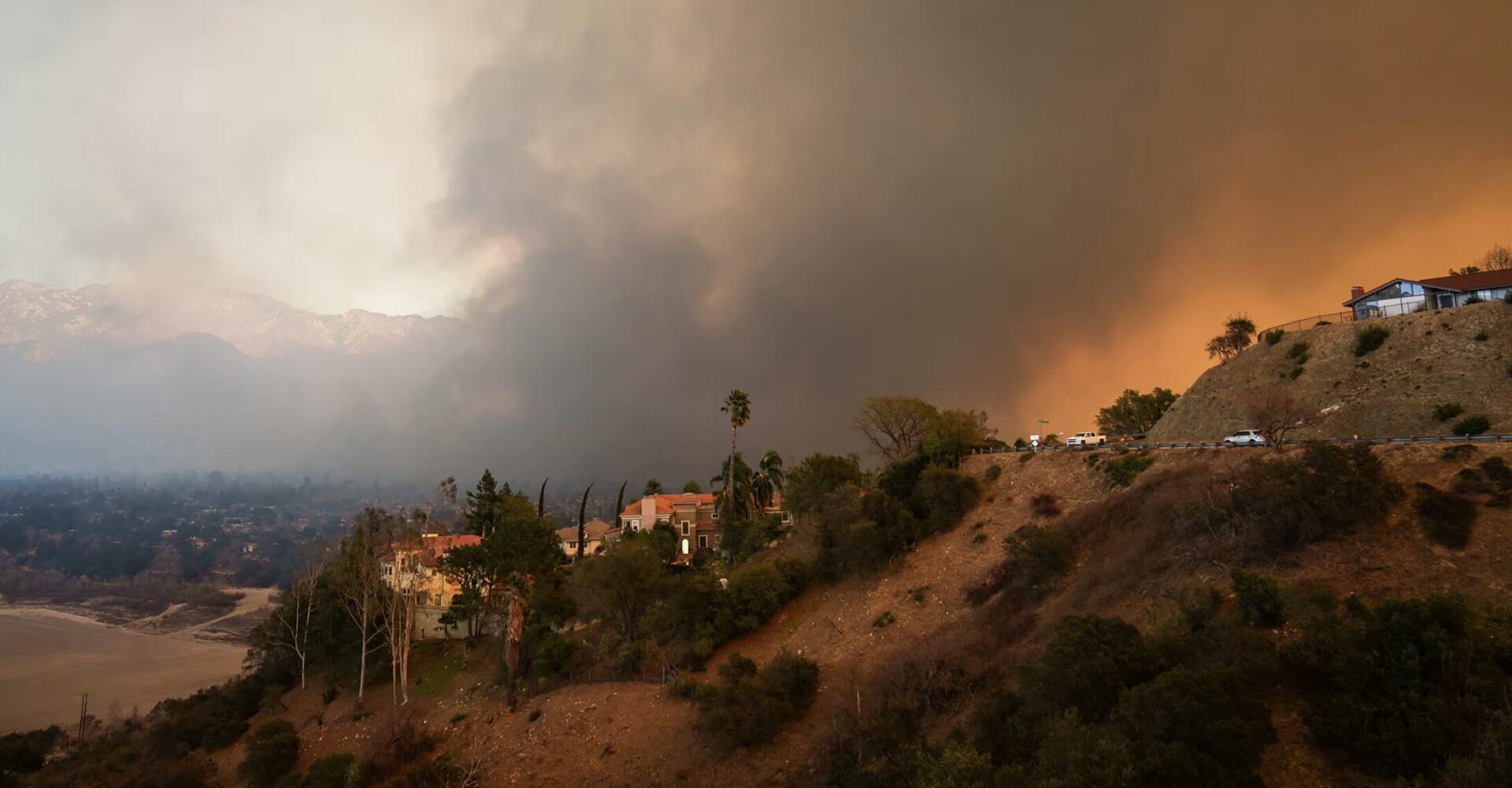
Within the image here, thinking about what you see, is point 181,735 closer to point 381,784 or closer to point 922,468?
point 381,784

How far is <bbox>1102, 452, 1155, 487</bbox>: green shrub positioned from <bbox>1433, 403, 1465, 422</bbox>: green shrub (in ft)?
59.9

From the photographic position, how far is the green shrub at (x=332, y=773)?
928 inches

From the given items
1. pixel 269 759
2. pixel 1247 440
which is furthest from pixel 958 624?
pixel 269 759

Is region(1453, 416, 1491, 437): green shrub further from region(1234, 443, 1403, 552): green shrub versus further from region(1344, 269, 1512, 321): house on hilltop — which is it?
region(1234, 443, 1403, 552): green shrub

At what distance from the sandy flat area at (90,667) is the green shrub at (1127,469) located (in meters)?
68.2

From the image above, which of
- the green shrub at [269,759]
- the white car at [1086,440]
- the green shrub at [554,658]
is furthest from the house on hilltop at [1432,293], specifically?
the green shrub at [269,759]

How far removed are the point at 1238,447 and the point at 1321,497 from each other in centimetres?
1122

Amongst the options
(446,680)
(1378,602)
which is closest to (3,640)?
(446,680)

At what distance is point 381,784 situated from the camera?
2441 centimetres

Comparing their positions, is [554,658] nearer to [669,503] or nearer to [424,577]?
[424,577]

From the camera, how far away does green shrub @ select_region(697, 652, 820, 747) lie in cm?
2203

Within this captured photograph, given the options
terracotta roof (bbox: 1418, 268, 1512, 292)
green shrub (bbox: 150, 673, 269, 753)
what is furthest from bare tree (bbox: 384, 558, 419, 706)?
terracotta roof (bbox: 1418, 268, 1512, 292)

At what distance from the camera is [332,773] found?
23984 millimetres

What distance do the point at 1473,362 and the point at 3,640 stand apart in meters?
126
